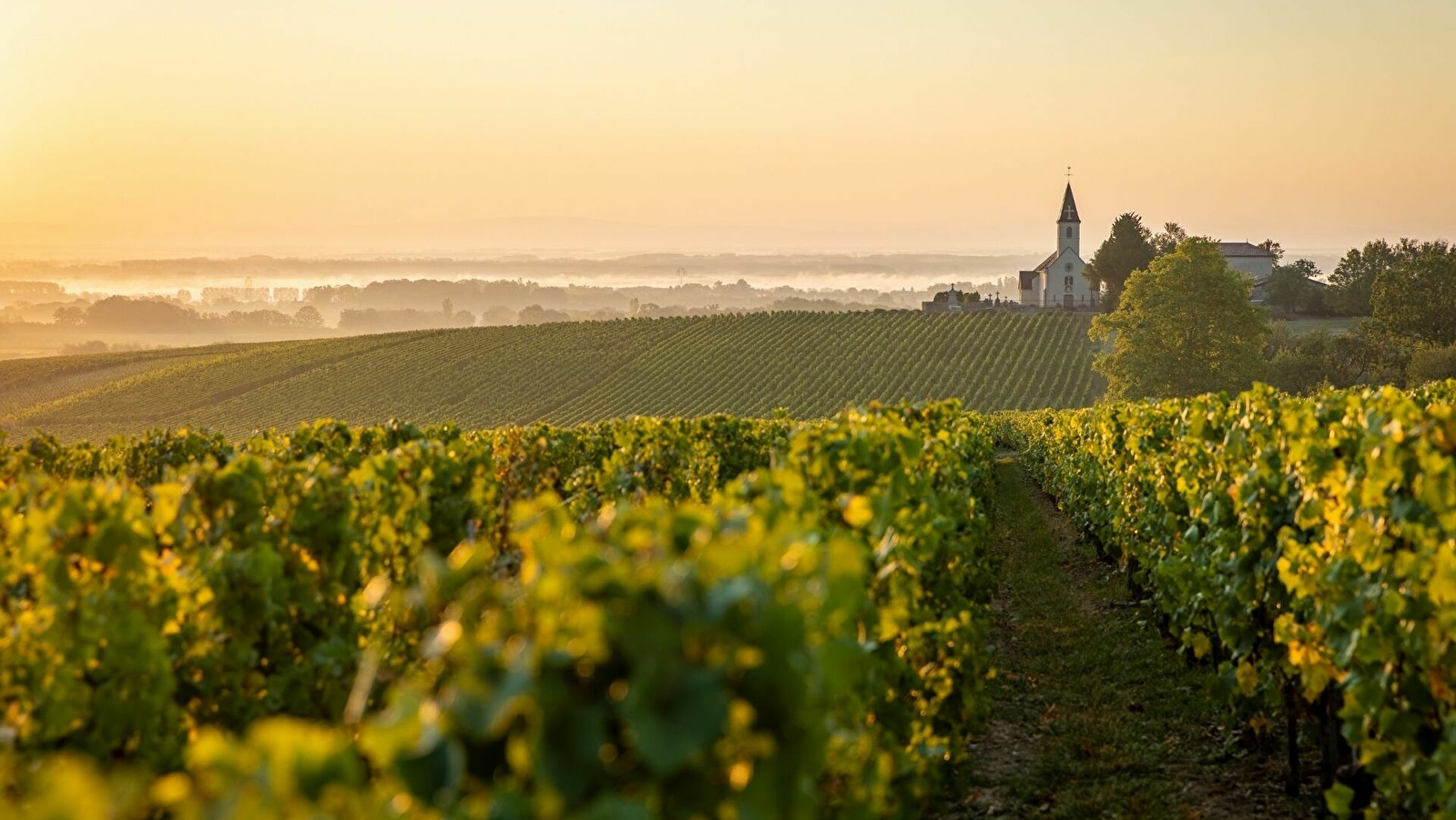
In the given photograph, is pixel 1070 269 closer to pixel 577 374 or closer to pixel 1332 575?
Result: pixel 577 374

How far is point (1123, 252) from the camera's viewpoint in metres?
94.1

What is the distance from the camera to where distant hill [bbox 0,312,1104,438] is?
63.7 metres

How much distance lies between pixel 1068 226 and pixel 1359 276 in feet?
95.7

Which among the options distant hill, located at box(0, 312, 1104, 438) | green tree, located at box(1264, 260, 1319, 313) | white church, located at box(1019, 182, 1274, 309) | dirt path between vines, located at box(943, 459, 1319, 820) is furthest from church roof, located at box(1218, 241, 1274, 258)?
dirt path between vines, located at box(943, 459, 1319, 820)

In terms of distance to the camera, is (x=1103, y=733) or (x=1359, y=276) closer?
(x=1103, y=733)

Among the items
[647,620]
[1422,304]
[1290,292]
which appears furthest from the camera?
[1290,292]

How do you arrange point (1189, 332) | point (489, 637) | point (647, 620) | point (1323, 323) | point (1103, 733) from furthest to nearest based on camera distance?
point (1323, 323) → point (1189, 332) → point (1103, 733) → point (489, 637) → point (647, 620)

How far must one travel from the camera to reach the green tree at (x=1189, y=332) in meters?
55.9

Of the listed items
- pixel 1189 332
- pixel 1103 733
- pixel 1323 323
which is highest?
pixel 1189 332

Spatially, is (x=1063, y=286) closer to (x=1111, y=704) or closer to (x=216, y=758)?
(x=1111, y=704)

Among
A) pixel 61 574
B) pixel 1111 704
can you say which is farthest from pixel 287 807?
pixel 1111 704

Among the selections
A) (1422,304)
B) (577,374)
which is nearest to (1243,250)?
(1422,304)

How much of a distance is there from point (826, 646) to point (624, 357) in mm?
73320

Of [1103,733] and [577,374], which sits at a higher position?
[1103,733]
